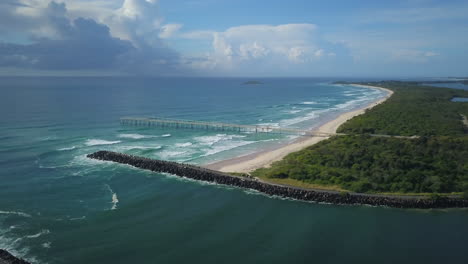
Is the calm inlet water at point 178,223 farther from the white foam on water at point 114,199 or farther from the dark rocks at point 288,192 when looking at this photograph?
the dark rocks at point 288,192

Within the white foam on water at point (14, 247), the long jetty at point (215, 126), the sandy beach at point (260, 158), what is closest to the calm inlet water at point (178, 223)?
the white foam on water at point (14, 247)

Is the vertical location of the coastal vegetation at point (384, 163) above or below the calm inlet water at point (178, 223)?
above

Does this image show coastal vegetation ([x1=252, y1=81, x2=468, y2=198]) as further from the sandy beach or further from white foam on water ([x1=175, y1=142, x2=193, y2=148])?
white foam on water ([x1=175, y1=142, x2=193, y2=148])

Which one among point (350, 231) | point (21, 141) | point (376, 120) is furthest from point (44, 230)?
point (376, 120)

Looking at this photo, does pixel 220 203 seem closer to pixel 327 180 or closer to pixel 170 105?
pixel 327 180

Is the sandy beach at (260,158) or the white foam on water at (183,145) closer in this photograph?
the sandy beach at (260,158)

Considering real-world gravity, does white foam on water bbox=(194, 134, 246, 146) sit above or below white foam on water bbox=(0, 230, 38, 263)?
above

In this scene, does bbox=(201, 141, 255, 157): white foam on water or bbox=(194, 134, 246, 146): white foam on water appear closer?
bbox=(201, 141, 255, 157): white foam on water

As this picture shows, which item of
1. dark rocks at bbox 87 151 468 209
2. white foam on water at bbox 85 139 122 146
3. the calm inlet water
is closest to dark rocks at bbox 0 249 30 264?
the calm inlet water

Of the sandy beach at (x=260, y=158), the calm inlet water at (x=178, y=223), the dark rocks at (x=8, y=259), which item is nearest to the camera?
the dark rocks at (x=8, y=259)
